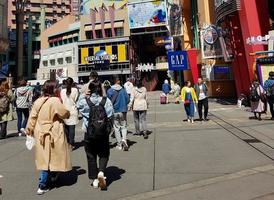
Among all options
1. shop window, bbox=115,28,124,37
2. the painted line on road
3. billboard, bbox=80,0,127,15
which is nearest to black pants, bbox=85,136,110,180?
the painted line on road

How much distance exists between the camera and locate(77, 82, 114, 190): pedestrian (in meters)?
6.03

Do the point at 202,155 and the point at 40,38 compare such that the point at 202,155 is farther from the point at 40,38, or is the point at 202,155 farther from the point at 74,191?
the point at 40,38

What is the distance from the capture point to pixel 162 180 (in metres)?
6.42

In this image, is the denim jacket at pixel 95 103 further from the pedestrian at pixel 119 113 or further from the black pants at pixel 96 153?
the pedestrian at pixel 119 113

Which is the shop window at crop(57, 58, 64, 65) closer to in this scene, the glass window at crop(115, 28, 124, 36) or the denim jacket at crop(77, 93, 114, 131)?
the glass window at crop(115, 28, 124, 36)

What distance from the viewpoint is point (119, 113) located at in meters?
9.64

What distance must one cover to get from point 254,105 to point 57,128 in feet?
33.6

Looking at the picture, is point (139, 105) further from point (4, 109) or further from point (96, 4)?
point (96, 4)

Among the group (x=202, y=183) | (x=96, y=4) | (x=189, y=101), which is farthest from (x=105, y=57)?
(x=202, y=183)

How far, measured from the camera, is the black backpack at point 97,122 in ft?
19.7

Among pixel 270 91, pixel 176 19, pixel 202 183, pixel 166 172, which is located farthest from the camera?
pixel 176 19

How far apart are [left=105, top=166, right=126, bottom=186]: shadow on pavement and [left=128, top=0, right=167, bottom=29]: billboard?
221 feet

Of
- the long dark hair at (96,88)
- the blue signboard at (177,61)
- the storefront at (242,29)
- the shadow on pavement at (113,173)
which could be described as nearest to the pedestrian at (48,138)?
the long dark hair at (96,88)

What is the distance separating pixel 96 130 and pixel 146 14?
69383 millimetres
